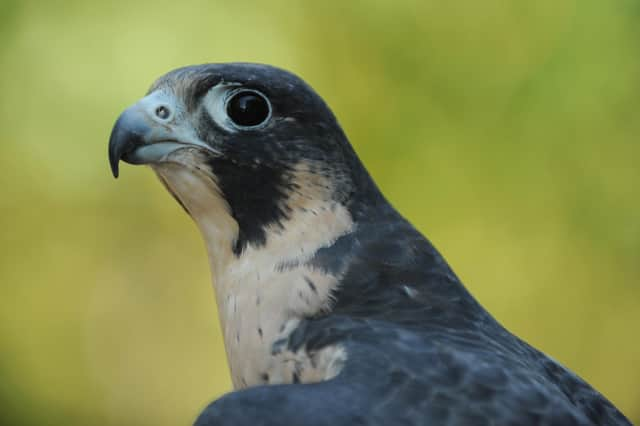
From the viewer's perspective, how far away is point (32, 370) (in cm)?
729

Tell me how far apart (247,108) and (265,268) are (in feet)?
1.54

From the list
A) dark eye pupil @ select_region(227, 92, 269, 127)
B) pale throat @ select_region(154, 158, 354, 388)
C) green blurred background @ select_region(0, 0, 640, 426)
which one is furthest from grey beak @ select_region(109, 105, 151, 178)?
green blurred background @ select_region(0, 0, 640, 426)

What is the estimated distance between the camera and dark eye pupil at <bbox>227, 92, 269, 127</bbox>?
2805mm

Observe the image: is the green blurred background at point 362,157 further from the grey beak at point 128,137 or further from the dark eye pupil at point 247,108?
the grey beak at point 128,137

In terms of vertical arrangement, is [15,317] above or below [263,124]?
below

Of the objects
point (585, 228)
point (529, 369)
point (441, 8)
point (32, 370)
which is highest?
point (441, 8)

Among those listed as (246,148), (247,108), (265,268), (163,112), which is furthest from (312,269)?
(163,112)

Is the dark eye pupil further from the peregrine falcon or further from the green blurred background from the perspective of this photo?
the green blurred background

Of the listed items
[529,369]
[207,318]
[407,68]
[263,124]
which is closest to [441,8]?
[407,68]

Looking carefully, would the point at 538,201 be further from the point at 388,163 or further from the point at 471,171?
the point at 388,163

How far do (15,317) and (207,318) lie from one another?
150 centimetres

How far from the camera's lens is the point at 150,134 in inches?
109

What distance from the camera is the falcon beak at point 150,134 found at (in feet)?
9.01

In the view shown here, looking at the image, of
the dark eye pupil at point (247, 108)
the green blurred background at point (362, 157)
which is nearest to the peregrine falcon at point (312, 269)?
the dark eye pupil at point (247, 108)
